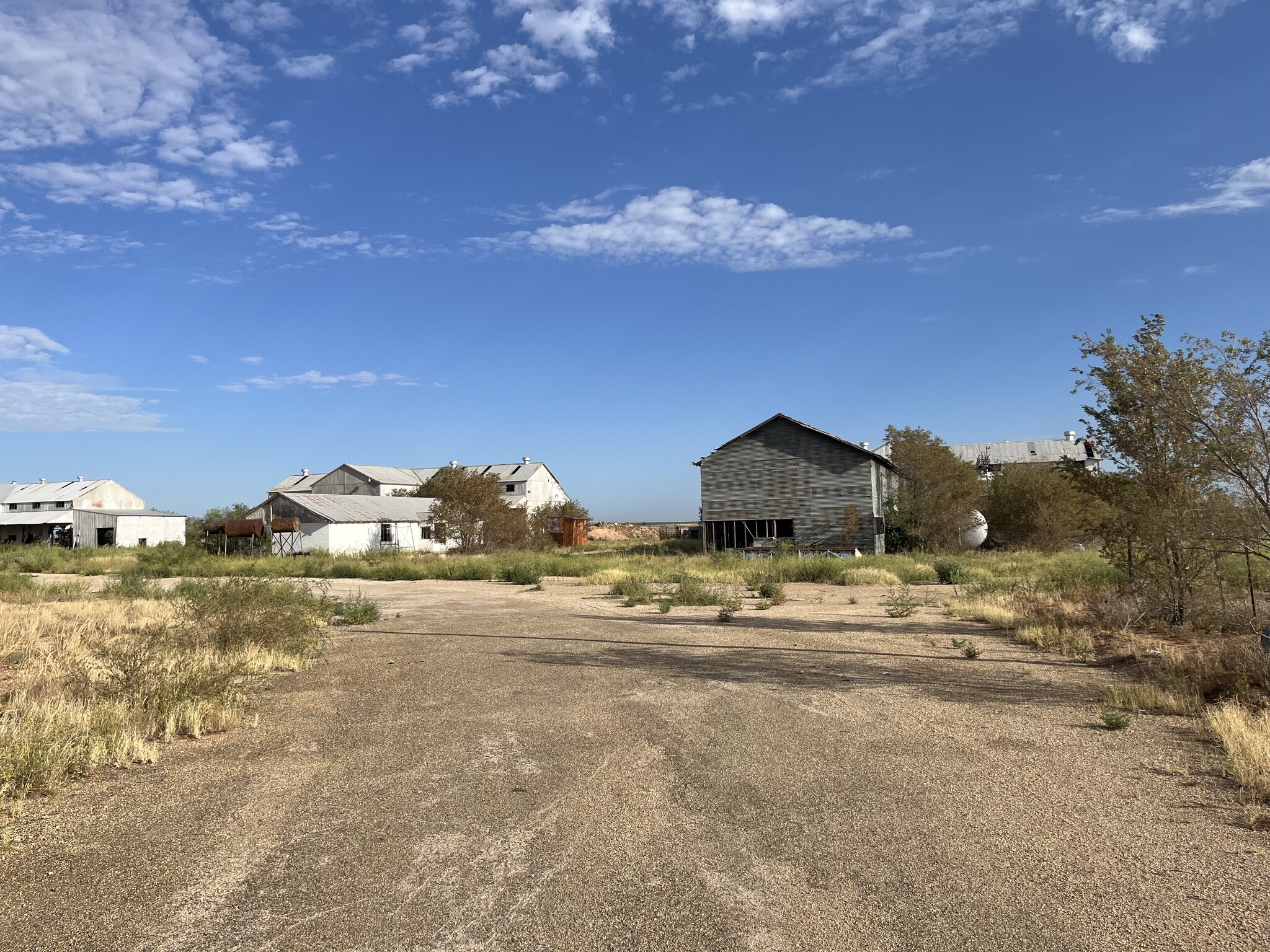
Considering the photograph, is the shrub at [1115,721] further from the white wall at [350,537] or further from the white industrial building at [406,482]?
the white industrial building at [406,482]

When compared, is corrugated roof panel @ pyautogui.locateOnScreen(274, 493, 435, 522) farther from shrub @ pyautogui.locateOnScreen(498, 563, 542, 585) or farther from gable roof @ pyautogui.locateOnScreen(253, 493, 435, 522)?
shrub @ pyautogui.locateOnScreen(498, 563, 542, 585)

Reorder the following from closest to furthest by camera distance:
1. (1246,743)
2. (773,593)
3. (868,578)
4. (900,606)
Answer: (1246,743) → (900,606) → (773,593) → (868,578)

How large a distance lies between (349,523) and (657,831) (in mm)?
48150

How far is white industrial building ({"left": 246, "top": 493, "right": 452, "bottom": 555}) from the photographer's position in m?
48.1

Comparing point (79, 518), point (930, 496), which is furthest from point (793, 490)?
point (79, 518)

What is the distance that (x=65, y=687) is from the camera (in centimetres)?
804

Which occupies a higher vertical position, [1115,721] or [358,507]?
[358,507]

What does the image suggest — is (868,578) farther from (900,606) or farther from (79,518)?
(79,518)

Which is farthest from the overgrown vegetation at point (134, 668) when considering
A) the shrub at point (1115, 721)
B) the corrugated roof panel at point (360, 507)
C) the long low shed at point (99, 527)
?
the long low shed at point (99, 527)

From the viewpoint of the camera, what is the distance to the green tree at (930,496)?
137 ft

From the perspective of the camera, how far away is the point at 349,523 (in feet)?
163

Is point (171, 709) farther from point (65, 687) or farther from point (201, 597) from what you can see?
point (201, 597)

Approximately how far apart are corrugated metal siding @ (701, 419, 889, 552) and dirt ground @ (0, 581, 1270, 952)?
1242 inches

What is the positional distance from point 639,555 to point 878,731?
33288 mm
